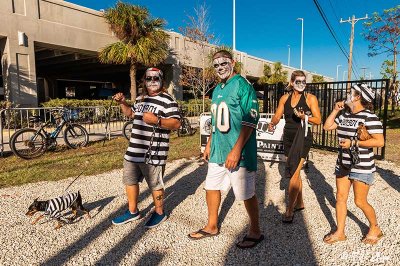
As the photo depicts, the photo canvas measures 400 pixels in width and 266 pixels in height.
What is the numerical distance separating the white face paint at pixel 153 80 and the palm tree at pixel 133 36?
12.4 metres

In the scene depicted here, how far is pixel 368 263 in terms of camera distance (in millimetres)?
2705

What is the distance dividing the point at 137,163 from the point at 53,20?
512 inches

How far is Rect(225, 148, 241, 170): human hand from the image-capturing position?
105 inches

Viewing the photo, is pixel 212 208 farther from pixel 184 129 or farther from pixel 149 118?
pixel 184 129

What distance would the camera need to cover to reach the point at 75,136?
28.1ft

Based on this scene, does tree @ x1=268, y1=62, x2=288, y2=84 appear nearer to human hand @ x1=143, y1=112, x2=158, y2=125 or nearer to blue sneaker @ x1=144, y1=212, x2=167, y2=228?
blue sneaker @ x1=144, y1=212, x2=167, y2=228

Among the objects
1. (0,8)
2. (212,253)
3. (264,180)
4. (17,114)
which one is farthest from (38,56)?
(212,253)

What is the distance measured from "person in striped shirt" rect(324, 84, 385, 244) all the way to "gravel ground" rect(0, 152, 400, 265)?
337 millimetres

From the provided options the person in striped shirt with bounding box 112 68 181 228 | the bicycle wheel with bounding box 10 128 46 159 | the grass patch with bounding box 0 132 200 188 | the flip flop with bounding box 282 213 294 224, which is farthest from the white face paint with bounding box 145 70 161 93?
the bicycle wheel with bounding box 10 128 46 159

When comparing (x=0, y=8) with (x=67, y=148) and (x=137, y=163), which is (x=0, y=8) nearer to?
(x=67, y=148)

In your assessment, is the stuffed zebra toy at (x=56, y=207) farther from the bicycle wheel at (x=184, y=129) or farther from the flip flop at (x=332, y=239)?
the bicycle wheel at (x=184, y=129)

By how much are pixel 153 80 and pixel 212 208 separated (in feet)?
4.81

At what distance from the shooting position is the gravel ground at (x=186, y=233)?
2.81 meters

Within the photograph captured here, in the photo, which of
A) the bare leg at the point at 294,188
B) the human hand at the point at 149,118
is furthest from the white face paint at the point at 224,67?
the bare leg at the point at 294,188
